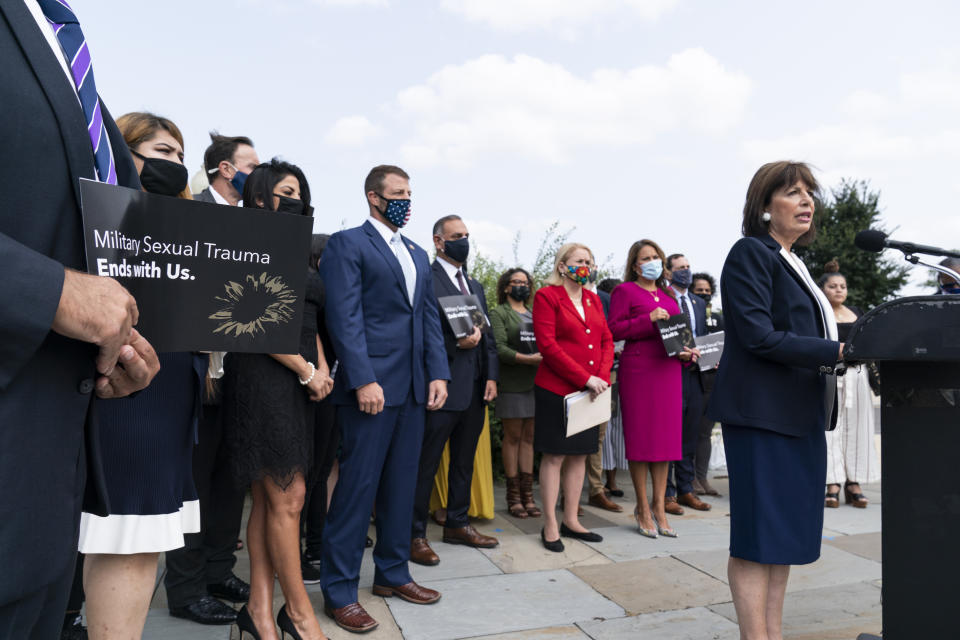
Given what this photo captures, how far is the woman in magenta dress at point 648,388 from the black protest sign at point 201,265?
3.74 meters

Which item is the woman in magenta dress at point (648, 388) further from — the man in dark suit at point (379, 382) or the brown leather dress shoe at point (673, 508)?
the man in dark suit at point (379, 382)

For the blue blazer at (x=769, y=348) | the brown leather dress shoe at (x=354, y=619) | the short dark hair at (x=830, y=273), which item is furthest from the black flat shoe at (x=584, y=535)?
the short dark hair at (x=830, y=273)

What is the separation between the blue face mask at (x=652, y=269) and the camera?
17.7 ft

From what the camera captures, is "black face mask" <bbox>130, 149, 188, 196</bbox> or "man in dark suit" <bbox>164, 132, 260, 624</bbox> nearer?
"black face mask" <bbox>130, 149, 188, 196</bbox>

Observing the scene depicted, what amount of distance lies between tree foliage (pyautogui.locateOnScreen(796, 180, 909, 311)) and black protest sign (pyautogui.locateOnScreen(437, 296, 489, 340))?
20200 millimetres

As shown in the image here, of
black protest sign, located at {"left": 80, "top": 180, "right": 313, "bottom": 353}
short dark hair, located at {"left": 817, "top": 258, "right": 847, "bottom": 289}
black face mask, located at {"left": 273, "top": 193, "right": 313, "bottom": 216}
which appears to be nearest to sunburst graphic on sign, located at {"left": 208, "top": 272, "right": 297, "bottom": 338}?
black protest sign, located at {"left": 80, "top": 180, "right": 313, "bottom": 353}

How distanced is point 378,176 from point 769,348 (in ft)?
7.36

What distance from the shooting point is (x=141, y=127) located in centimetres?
244

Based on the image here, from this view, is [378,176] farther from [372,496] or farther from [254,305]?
[254,305]

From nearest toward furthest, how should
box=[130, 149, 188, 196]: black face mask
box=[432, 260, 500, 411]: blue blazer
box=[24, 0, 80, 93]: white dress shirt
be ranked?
1. box=[24, 0, 80, 93]: white dress shirt
2. box=[130, 149, 188, 196]: black face mask
3. box=[432, 260, 500, 411]: blue blazer

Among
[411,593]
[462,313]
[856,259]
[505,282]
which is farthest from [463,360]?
[856,259]

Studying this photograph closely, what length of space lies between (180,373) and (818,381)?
233 centimetres

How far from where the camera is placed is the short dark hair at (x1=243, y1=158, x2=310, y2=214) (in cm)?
311

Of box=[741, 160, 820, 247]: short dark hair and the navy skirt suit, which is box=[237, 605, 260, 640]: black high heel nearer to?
the navy skirt suit
